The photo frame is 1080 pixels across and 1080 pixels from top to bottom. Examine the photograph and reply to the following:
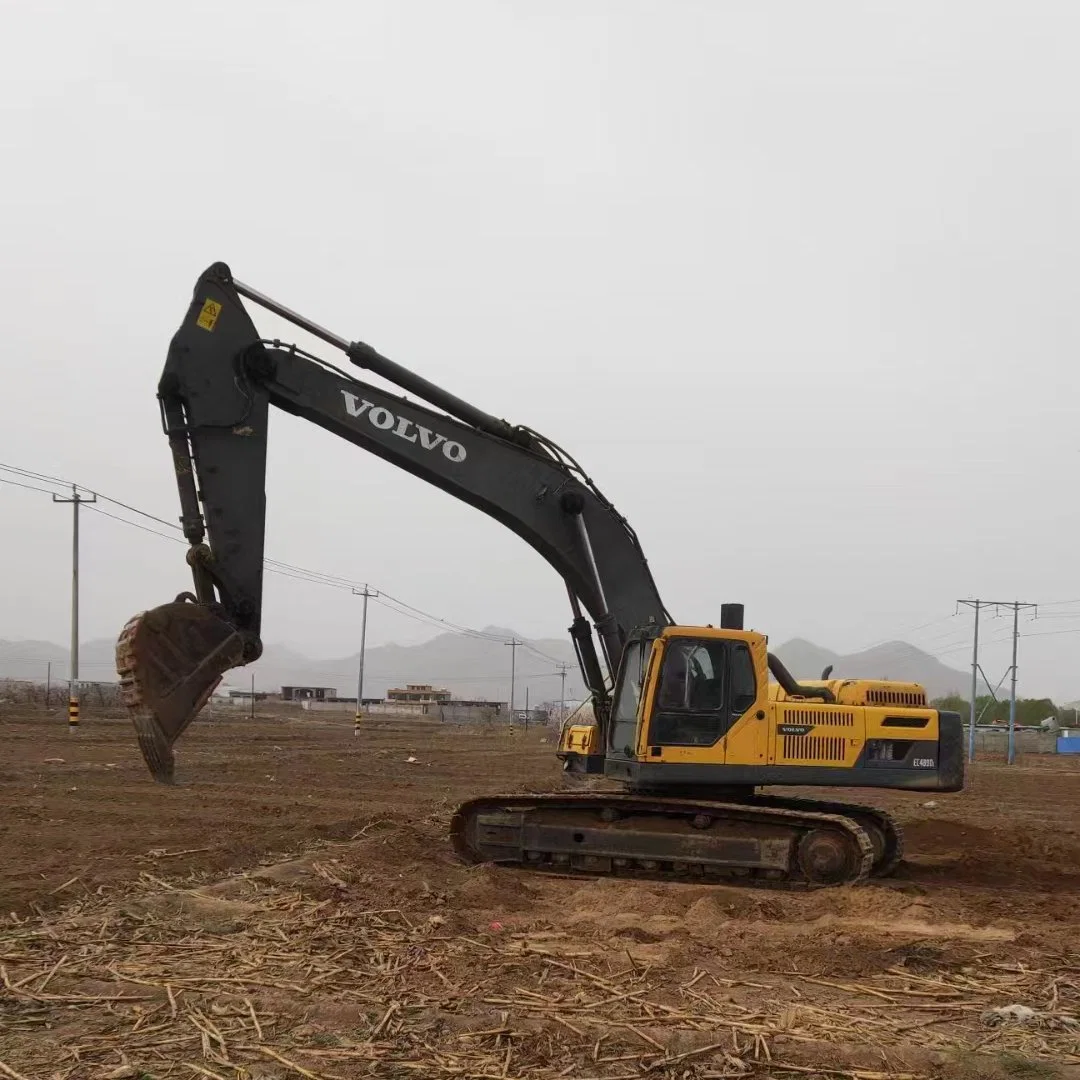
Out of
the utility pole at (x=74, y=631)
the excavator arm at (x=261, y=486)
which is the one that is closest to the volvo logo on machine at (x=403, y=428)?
the excavator arm at (x=261, y=486)

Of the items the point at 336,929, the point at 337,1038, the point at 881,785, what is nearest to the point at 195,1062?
the point at 337,1038

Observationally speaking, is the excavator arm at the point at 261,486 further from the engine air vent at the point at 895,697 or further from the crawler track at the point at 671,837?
the engine air vent at the point at 895,697

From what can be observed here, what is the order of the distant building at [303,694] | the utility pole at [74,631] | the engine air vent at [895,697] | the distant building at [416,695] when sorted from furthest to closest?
the distant building at [303,694]
the distant building at [416,695]
the utility pole at [74,631]
the engine air vent at [895,697]

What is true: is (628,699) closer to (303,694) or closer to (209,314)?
(209,314)

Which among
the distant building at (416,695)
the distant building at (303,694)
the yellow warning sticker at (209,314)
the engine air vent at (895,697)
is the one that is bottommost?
the distant building at (303,694)

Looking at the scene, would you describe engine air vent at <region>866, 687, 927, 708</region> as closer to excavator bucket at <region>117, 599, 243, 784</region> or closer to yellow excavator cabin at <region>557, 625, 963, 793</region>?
yellow excavator cabin at <region>557, 625, 963, 793</region>

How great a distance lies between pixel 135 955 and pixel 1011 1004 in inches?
200

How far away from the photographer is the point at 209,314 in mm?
10453

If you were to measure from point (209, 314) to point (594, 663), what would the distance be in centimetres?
509

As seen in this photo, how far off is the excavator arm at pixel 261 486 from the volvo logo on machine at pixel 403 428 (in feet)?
0.04

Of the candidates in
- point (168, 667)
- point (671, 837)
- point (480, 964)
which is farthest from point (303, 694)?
point (480, 964)

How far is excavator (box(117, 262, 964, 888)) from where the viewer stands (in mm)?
10227

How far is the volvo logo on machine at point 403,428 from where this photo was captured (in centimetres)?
1089

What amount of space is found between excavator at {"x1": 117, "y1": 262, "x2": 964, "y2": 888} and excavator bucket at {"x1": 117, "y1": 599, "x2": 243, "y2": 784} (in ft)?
0.06
